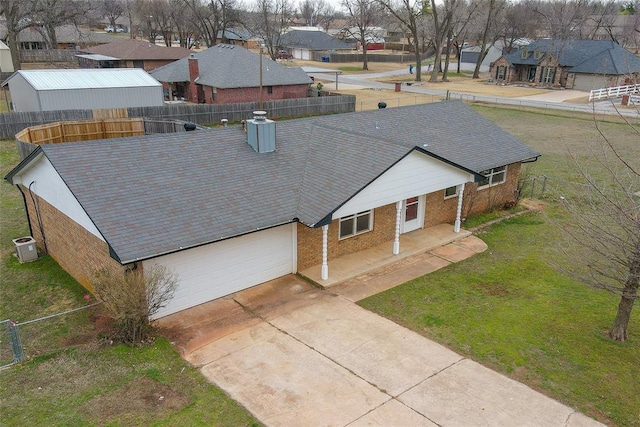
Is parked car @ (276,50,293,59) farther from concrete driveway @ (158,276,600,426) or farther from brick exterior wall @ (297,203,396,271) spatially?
concrete driveway @ (158,276,600,426)

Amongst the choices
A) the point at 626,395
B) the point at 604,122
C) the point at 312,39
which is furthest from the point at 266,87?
the point at 312,39

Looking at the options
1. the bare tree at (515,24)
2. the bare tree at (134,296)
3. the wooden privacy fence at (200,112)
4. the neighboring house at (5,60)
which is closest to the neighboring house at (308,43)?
A: the bare tree at (515,24)

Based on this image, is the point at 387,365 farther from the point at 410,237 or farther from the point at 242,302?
the point at 410,237

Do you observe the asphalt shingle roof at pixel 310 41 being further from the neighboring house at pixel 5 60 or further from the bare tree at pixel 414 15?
the neighboring house at pixel 5 60

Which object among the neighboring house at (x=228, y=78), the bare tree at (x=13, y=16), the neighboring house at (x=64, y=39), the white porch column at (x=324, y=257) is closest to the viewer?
the white porch column at (x=324, y=257)

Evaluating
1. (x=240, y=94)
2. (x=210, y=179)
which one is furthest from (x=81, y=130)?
(x=210, y=179)

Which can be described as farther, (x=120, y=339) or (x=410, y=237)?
(x=410, y=237)

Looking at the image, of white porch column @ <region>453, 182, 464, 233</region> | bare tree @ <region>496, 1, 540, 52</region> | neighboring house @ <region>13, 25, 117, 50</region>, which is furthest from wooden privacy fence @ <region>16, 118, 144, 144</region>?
bare tree @ <region>496, 1, 540, 52</region>
